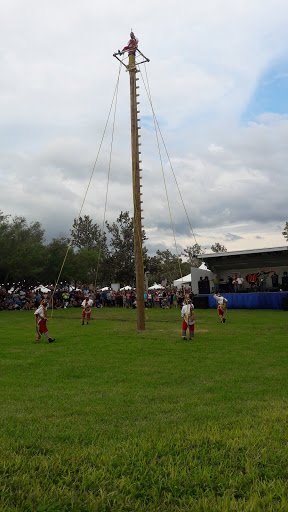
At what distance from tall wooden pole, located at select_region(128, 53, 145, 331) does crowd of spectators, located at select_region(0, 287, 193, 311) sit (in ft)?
47.4

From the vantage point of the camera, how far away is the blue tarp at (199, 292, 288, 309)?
95.2 feet

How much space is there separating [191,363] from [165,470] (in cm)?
590

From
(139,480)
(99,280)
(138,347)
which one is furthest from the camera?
(99,280)

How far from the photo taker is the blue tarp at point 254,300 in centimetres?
2902

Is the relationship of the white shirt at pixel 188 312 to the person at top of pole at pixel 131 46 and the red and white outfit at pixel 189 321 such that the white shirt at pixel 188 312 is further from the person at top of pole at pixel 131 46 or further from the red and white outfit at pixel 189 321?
the person at top of pole at pixel 131 46

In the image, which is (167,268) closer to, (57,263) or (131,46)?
(57,263)

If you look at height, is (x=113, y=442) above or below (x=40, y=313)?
below

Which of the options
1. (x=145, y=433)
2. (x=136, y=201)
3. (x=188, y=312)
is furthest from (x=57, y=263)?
(x=145, y=433)

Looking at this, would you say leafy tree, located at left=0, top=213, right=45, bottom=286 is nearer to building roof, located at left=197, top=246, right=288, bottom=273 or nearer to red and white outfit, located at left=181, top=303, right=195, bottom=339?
building roof, located at left=197, top=246, right=288, bottom=273

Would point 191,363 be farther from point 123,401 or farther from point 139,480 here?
point 139,480

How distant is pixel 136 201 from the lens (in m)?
16.5

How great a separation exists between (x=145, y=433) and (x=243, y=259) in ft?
107

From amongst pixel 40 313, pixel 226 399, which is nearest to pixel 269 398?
pixel 226 399

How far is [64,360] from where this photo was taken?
10.2 metres
